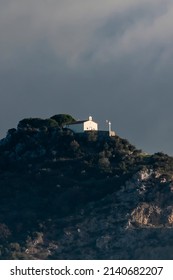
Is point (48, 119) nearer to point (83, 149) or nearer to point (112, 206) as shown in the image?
point (83, 149)

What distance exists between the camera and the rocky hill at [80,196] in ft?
568

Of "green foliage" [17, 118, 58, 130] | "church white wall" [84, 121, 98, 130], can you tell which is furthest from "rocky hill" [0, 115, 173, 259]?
"church white wall" [84, 121, 98, 130]

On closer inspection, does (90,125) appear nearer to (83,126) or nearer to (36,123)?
(83,126)

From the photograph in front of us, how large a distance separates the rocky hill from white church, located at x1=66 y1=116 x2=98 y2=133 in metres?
1.04

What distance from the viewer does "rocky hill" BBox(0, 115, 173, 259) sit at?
17300cm

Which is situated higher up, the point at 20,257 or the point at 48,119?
the point at 48,119

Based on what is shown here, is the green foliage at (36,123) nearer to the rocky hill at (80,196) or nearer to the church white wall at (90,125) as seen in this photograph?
the rocky hill at (80,196)

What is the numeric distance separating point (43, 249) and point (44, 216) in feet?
25.8

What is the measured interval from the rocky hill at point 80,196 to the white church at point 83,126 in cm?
104

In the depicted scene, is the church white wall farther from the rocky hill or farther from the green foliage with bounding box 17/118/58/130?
the green foliage with bounding box 17/118/58/130

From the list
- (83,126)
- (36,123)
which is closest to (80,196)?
(83,126)

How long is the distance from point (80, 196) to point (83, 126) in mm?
12723
